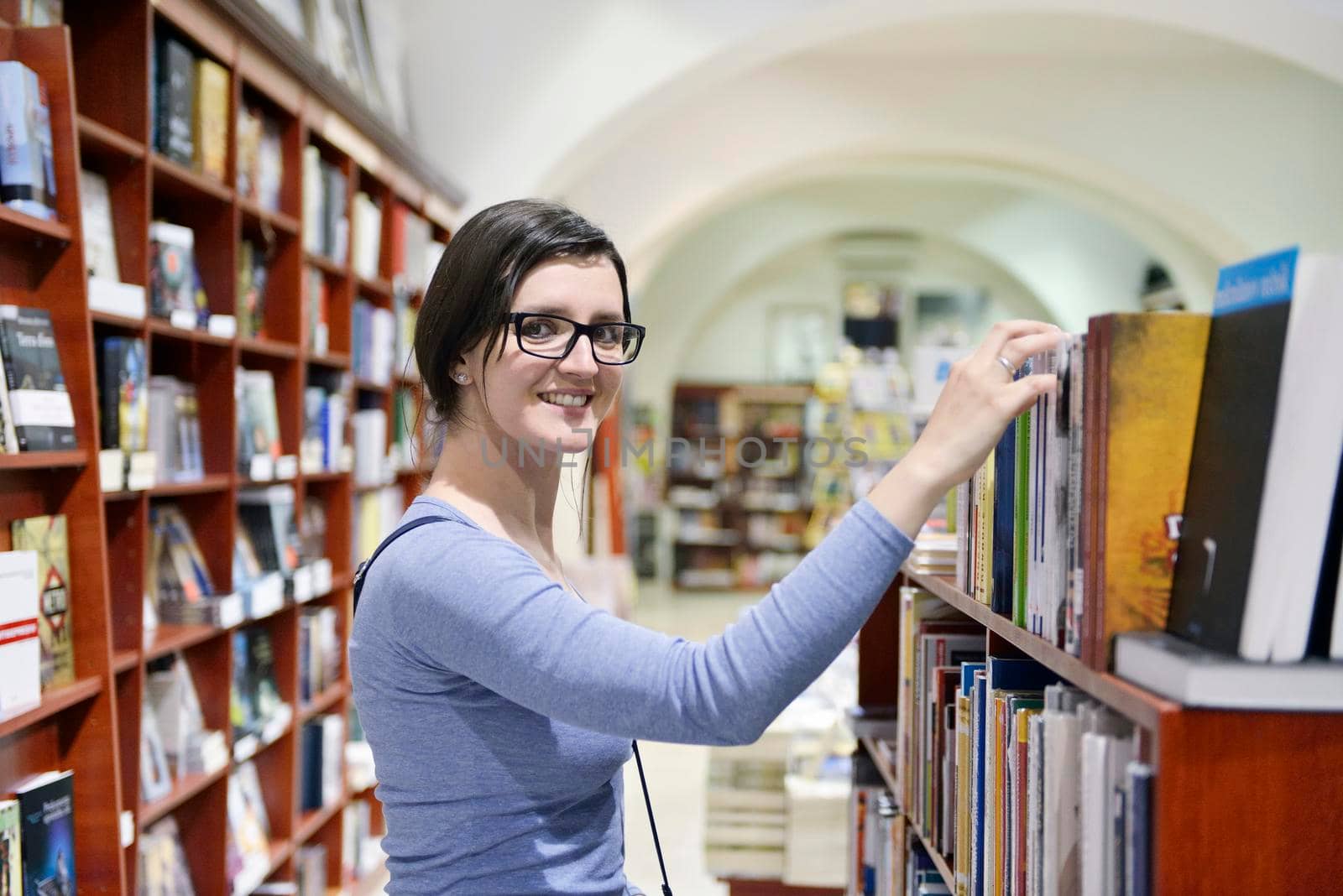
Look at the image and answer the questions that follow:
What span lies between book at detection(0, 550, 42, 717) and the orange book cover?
70.9 inches

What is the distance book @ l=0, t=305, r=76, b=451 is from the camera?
6.52ft

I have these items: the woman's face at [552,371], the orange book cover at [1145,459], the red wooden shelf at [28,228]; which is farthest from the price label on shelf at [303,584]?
the orange book cover at [1145,459]

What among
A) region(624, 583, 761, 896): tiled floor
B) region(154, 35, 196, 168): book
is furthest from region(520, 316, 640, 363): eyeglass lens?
region(624, 583, 761, 896): tiled floor

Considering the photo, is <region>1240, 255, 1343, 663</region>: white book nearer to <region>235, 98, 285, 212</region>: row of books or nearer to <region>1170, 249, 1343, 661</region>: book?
<region>1170, 249, 1343, 661</region>: book

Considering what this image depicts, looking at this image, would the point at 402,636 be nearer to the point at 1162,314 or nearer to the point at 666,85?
the point at 1162,314

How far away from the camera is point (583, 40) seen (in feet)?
16.4

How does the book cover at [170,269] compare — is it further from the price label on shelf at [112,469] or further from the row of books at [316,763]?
the row of books at [316,763]

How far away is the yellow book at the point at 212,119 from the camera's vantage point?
111 inches

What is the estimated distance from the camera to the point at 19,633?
195 cm

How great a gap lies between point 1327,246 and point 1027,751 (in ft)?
22.4

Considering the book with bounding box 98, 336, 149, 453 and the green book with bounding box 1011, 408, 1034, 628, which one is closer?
the green book with bounding box 1011, 408, 1034, 628

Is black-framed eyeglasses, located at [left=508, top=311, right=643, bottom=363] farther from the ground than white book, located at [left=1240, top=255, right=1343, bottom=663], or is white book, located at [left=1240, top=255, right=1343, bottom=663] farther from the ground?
black-framed eyeglasses, located at [left=508, top=311, right=643, bottom=363]

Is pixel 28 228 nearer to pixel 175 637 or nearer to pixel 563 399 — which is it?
pixel 175 637

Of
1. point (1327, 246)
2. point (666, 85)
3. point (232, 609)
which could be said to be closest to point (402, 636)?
point (232, 609)
